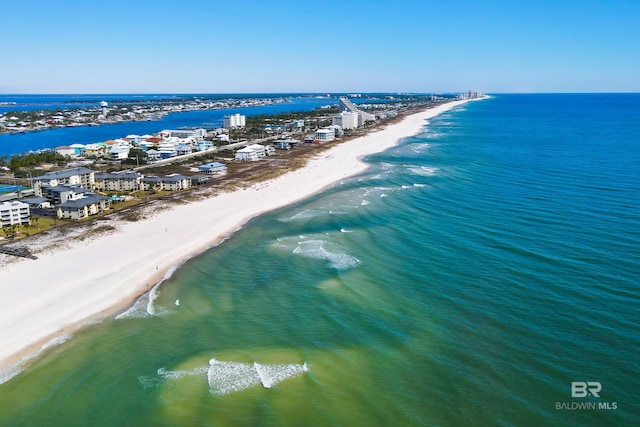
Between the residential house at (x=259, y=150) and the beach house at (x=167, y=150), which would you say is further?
the residential house at (x=259, y=150)

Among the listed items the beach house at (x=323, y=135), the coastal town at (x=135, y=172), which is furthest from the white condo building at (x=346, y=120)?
the beach house at (x=323, y=135)

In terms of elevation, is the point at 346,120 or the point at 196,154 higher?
the point at 346,120

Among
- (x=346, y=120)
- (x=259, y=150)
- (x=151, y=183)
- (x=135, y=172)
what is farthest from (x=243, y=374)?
(x=346, y=120)

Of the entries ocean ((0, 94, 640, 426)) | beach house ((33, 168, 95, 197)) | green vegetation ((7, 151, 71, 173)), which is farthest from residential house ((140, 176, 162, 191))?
green vegetation ((7, 151, 71, 173))

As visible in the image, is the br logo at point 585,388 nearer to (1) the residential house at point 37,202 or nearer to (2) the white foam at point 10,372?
(2) the white foam at point 10,372

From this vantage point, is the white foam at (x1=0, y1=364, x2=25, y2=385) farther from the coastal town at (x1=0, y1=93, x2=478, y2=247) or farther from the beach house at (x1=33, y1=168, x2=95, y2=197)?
the beach house at (x1=33, y1=168, x2=95, y2=197)

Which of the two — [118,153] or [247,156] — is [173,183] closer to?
[247,156]
